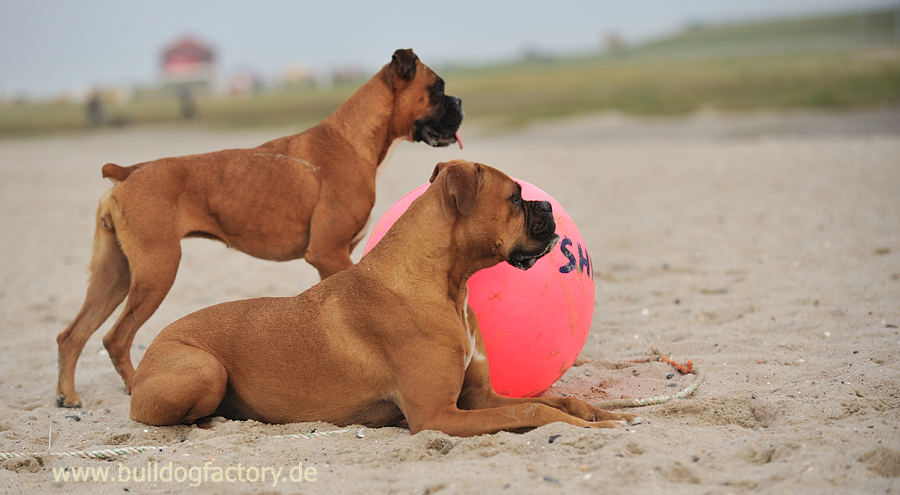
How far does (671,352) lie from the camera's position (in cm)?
587

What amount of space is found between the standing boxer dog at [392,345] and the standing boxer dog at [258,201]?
1.36 m

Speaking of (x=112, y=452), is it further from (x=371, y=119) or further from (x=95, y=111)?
(x=95, y=111)

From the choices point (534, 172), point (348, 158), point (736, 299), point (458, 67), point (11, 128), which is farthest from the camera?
point (458, 67)

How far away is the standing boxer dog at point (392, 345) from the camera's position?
412 cm

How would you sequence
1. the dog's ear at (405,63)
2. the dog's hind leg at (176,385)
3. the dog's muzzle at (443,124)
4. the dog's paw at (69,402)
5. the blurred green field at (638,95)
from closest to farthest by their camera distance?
1. the dog's hind leg at (176,385)
2. the dog's paw at (69,402)
3. the dog's ear at (405,63)
4. the dog's muzzle at (443,124)
5. the blurred green field at (638,95)

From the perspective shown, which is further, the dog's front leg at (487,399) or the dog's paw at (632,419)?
the dog's front leg at (487,399)

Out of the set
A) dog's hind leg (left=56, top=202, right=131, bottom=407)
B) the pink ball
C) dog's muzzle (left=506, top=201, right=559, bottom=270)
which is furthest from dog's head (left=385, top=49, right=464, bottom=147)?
dog's hind leg (left=56, top=202, right=131, bottom=407)

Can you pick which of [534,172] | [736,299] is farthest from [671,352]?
[534,172]

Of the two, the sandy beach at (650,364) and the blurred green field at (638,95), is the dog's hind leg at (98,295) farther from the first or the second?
the blurred green field at (638,95)

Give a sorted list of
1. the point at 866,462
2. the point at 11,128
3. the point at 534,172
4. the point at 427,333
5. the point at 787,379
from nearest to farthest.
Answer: the point at 866,462 < the point at 427,333 < the point at 787,379 < the point at 534,172 < the point at 11,128

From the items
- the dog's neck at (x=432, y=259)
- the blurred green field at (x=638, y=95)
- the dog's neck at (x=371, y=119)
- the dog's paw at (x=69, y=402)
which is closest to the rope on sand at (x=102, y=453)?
the dog's paw at (x=69, y=402)

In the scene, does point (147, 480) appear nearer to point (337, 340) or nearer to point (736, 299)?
point (337, 340)

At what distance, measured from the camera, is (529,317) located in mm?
4645

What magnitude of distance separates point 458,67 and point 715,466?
3551 inches
